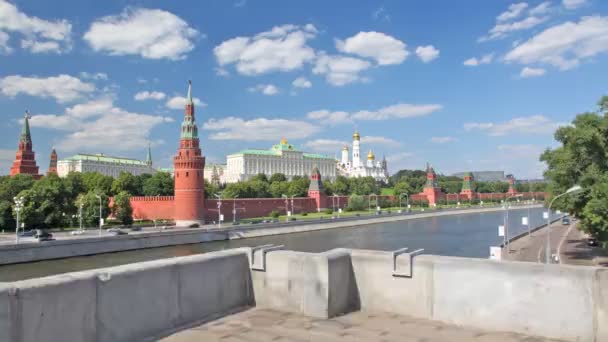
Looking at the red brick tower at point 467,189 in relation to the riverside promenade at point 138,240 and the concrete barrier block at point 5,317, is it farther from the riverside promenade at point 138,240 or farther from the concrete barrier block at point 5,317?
the concrete barrier block at point 5,317

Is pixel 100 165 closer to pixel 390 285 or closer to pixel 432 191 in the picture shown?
pixel 432 191

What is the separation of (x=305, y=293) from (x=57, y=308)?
212 centimetres

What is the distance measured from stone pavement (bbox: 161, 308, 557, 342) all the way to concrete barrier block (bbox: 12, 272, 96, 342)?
2.35ft

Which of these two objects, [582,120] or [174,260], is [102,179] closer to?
[582,120]

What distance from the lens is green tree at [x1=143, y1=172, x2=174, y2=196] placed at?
62656mm

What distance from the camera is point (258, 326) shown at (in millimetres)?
4309

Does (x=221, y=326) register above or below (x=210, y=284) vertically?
below

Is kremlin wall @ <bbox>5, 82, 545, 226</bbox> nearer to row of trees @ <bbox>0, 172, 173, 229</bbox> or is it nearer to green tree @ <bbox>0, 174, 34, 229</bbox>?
row of trees @ <bbox>0, 172, 173, 229</bbox>

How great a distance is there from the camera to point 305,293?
15.3ft

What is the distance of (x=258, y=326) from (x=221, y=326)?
12.8 inches

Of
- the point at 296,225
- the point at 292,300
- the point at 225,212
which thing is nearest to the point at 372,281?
the point at 292,300

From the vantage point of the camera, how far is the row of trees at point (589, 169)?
57.0ft

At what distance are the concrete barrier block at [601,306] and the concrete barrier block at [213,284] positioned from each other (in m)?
3.05

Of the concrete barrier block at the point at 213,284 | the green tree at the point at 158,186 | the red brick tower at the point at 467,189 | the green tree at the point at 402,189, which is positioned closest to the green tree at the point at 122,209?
the green tree at the point at 158,186
